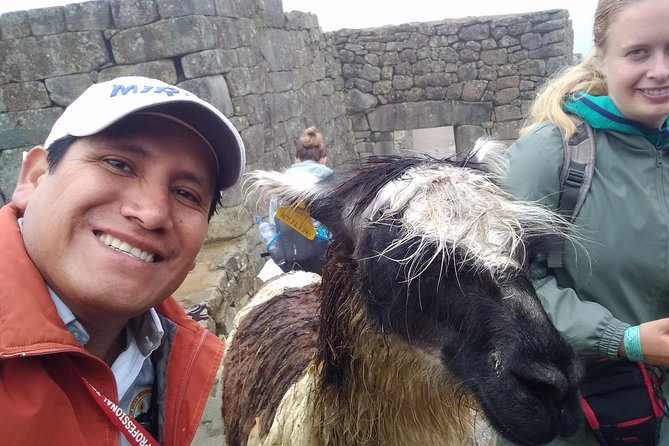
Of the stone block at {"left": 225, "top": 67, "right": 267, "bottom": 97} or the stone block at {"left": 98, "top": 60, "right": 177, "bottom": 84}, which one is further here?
the stone block at {"left": 225, "top": 67, "right": 267, "bottom": 97}

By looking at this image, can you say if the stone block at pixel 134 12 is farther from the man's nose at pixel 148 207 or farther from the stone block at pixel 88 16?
the man's nose at pixel 148 207

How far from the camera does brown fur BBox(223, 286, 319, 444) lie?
7.67 feet

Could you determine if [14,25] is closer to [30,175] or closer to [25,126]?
[25,126]

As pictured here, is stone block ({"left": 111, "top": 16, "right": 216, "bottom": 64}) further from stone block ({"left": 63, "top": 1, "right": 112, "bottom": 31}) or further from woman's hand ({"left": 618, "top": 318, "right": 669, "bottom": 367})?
woman's hand ({"left": 618, "top": 318, "right": 669, "bottom": 367})

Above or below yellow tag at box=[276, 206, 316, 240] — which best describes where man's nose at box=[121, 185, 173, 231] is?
above

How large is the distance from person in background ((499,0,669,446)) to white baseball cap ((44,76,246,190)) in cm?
106

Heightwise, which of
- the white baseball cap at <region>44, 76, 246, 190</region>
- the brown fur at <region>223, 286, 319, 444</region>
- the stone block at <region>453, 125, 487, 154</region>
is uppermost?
the white baseball cap at <region>44, 76, 246, 190</region>

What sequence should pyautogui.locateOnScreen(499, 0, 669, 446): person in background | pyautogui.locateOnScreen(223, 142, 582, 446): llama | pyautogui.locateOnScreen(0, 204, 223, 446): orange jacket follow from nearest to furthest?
pyautogui.locateOnScreen(0, 204, 223, 446): orange jacket
pyautogui.locateOnScreen(223, 142, 582, 446): llama
pyautogui.locateOnScreen(499, 0, 669, 446): person in background

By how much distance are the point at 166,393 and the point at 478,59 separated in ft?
37.8

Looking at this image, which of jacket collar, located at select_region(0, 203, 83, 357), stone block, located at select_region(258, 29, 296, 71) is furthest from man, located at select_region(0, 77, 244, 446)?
stone block, located at select_region(258, 29, 296, 71)

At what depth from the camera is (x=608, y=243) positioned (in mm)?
1676

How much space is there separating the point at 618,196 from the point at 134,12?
620 cm

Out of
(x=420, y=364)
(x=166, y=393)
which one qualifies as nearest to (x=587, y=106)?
(x=420, y=364)

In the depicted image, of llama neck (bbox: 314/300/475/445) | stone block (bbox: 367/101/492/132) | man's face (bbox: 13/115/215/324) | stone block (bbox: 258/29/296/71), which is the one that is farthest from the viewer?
stone block (bbox: 367/101/492/132)
